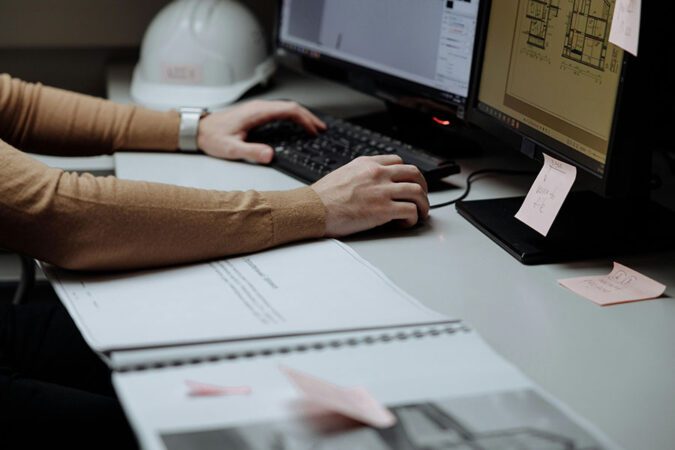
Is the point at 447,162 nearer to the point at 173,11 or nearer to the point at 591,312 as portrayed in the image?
the point at 591,312

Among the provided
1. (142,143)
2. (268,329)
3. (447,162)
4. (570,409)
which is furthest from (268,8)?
(570,409)

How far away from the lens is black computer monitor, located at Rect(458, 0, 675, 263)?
93 centimetres

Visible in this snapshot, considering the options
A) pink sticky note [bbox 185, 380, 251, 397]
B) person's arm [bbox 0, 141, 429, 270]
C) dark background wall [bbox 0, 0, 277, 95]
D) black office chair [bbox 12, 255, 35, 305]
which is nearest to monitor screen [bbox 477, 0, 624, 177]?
person's arm [bbox 0, 141, 429, 270]

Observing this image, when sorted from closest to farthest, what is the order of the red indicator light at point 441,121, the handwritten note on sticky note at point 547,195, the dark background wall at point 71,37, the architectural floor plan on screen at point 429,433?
1. the architectural floor plan on screen at point 429,433
2. the handwritten note on sticky note at point 547,195
3. the red indicator light at point 441,121
4. the dark background wall at point 71,37

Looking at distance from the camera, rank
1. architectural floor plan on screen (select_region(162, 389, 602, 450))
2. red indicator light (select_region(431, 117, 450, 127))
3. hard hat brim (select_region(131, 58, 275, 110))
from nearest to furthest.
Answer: architectural floor plan on screen (select_region(162, 389, 602, 450)) < red indicator light (select_region(431, 117, 450, 127)) < hard hat brim (select_region(131, 58, 275, 110))

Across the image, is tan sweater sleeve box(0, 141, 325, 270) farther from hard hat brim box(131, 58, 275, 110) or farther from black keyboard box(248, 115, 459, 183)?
hard hat brim box(131, 58, 275, 110)

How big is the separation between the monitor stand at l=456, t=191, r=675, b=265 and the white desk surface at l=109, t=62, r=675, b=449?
0.5 inches

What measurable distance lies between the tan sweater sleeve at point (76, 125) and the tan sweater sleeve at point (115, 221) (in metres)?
0.44

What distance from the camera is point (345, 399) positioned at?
2.25ft

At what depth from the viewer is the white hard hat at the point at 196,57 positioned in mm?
1699

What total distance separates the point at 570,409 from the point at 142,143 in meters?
0.91

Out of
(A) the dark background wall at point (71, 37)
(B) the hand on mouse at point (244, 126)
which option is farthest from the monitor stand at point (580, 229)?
(A) the dark background wall at point (71, 37)

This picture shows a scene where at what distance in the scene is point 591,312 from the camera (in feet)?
3.01

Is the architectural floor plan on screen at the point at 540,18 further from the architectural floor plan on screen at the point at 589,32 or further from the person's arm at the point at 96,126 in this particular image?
the person's arm at the point at 96,126
